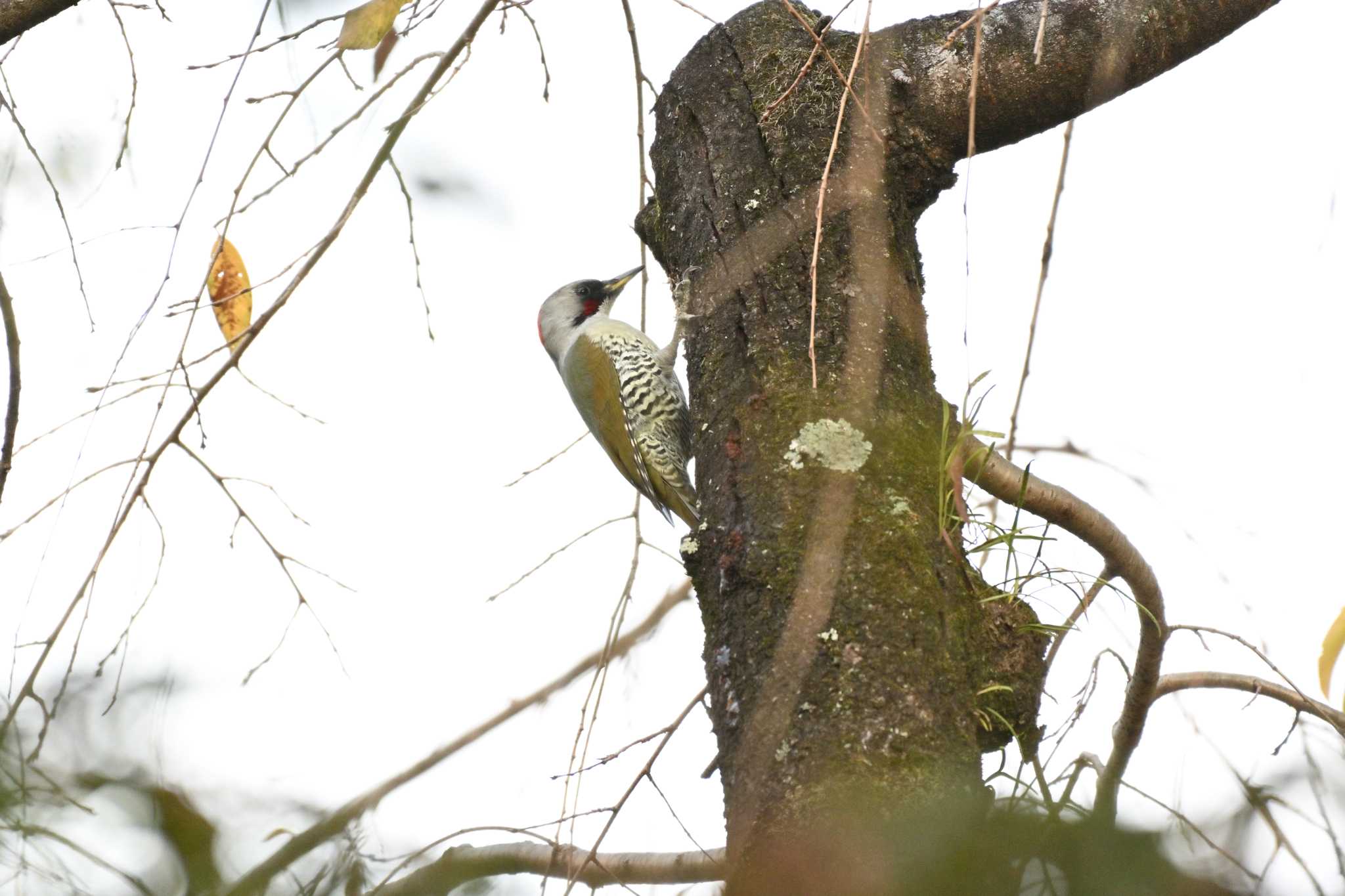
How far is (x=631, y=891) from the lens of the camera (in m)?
2.31

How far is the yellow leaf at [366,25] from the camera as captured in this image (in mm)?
1754

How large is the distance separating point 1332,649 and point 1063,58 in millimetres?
1152

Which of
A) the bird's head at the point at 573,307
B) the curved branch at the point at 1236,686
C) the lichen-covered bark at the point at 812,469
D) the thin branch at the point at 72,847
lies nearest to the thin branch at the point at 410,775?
the thin branch at the point at 72,847

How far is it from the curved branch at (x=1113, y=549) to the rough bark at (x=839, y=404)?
21 cm

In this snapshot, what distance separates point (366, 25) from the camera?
69.2 inches

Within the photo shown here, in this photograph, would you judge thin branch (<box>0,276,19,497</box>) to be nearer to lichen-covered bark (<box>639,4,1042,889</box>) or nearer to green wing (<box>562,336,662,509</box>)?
lichen-covered bark (<box>639,4,1042,889</box>)

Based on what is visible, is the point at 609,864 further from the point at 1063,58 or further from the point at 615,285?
the point at 615,285

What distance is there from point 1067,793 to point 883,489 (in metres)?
0.90

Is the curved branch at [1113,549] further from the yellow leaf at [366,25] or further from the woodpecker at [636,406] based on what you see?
the woodpecker at [636,406]

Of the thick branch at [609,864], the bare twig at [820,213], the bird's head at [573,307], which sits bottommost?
the thick branch at [609,864]

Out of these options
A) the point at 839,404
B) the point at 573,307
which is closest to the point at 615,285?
the point at 573,307

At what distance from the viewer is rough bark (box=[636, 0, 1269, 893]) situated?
1.66 m

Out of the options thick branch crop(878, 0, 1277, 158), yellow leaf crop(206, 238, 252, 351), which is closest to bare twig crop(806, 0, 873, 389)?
thick branch crop(878, 0, 1277, 158)

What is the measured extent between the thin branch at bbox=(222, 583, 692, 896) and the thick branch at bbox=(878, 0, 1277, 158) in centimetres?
126
